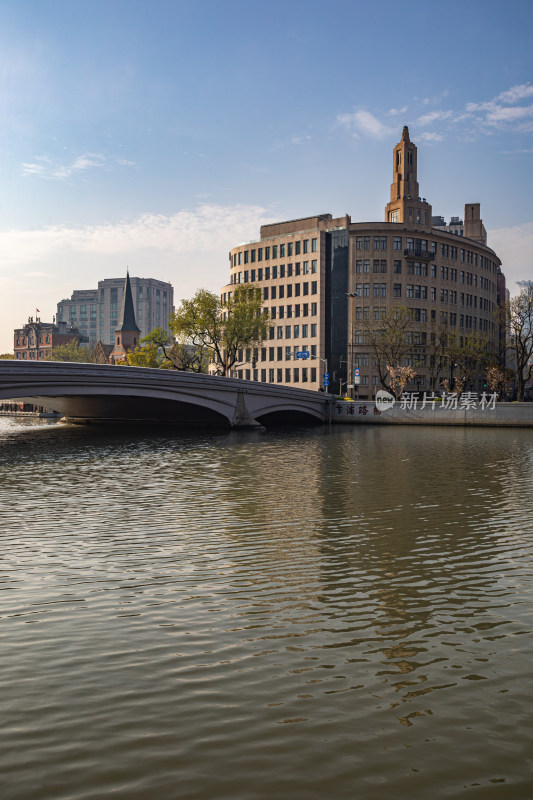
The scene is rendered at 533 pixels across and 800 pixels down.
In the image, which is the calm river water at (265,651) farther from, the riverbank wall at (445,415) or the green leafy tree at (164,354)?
the green leafy tree at (164,354)

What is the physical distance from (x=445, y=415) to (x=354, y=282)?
39039 millimetres

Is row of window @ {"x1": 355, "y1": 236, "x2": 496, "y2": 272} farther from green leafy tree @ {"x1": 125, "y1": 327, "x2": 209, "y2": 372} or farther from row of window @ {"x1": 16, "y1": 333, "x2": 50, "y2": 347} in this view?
row of window @ {"x1": 16, "y1": 333, "x2": 50, "y2": 347}

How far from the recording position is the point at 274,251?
350 feet

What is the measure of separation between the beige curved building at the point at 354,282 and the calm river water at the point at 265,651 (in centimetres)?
7780

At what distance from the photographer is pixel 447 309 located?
341 feet

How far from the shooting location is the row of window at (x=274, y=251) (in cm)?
10262

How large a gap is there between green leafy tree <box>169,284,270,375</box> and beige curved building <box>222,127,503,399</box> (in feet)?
63.0

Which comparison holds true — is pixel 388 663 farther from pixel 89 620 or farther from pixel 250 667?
pixel 89 620

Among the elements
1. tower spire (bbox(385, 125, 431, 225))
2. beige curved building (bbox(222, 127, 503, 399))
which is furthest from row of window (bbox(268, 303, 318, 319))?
tower spire (bbox(385, 125, 431, 225))

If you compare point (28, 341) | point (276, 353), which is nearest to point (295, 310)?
point (276, 353)

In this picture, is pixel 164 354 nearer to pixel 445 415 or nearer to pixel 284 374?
pixel 284 374

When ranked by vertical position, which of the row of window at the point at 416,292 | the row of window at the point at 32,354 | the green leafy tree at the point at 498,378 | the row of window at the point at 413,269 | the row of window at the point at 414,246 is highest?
the row of window at the point at 414,246

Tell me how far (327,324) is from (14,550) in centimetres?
9103

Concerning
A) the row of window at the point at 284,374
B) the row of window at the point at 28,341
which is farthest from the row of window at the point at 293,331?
the row of window at the point at 28,341
